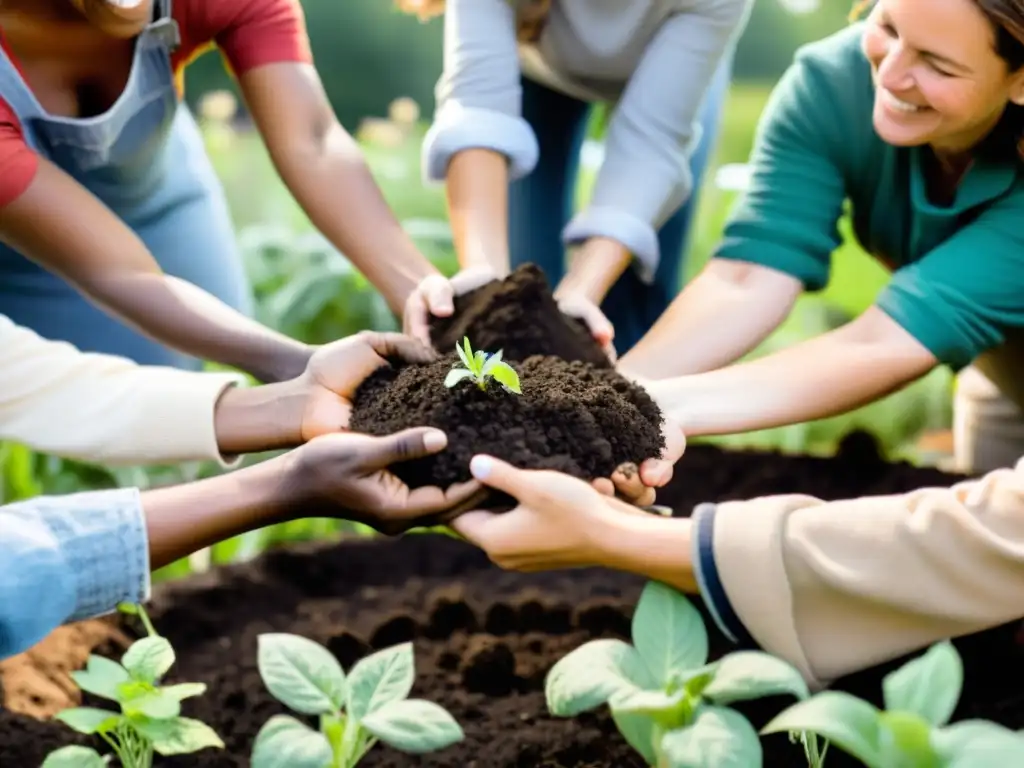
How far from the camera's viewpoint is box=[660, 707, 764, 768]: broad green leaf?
0.62 m

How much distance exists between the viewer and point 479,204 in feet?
3.38

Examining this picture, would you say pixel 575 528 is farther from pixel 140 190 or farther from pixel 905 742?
pixel 140 190

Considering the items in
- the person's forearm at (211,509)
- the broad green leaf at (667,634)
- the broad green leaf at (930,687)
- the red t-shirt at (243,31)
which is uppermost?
the red t-shirt at (243,31)

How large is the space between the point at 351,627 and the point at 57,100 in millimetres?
562

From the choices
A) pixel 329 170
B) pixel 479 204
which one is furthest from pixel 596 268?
pixel 329 170

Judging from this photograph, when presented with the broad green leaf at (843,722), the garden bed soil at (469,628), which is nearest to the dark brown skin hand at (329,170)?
the garden bed soil at (469,628)

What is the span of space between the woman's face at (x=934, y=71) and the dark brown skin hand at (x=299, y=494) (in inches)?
17.3

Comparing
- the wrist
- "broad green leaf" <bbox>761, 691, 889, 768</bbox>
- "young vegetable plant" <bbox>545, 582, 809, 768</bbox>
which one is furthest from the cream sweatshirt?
"broad green leaf" <bbox>761, 691, 889, 768</bbox>

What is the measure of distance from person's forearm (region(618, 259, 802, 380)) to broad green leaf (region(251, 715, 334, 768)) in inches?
17.3

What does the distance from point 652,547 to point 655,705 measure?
0.42 ft

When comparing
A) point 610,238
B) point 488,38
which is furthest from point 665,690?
point 488,38

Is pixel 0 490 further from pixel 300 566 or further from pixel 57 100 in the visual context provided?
pixel 57 100

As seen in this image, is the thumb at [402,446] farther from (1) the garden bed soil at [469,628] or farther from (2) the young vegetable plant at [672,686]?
(1) the garden bed soil at [469,628]

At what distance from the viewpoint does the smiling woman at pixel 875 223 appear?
871 mm
